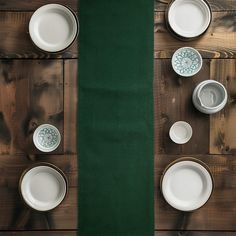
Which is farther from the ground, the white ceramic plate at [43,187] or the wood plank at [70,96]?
the wood plank at [70,96]

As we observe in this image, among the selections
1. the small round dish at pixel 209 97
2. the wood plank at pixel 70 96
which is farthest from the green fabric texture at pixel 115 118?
the small round dish at pixel 209 97

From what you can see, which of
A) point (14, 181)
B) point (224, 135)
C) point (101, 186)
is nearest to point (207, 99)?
point (224, 135)

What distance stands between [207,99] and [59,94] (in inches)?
24.4

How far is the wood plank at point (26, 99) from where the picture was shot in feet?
5.67

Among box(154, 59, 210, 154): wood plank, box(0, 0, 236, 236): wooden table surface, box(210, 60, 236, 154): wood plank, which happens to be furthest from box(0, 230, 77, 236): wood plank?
box(210, 60, 236, 154): wood plank

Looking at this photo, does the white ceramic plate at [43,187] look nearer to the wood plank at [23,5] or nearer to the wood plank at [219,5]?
the wood plank at [23,5]

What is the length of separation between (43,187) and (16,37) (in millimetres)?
642

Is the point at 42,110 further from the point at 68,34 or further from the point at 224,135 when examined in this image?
the point at 224,135

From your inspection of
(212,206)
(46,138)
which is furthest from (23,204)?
(212,206)

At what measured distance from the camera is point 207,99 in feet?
5.57

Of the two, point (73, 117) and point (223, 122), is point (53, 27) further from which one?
point (223, 122)

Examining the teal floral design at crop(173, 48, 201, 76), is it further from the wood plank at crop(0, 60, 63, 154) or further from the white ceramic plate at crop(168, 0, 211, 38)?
the wood plank at crop(0, 60, 63, 154)

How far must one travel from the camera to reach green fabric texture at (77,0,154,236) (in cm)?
171

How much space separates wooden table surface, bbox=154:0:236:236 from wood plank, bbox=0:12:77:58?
54 centimetres
